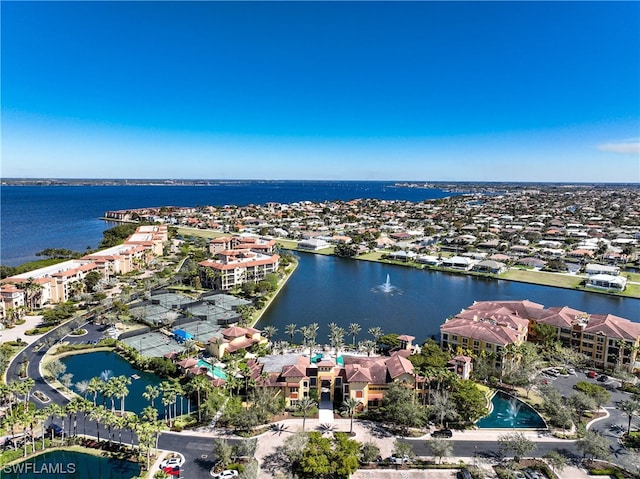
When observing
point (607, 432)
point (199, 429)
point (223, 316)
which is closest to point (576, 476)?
point (607, 432)

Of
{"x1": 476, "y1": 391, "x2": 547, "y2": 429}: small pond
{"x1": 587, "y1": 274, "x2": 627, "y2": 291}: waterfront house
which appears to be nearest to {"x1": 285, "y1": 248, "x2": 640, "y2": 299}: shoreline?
{"x1": 587, "y1": 274, "x2": 627, "y2": 291}: waterfront house

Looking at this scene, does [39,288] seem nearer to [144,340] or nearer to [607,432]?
[144,340]

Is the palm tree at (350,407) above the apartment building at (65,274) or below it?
below

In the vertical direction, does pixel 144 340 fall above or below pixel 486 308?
below

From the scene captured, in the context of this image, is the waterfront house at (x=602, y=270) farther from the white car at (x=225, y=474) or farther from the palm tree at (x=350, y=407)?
the white car at (x=225, y=474)

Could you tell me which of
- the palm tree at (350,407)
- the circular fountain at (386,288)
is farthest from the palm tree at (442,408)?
the circular fountain at (386,288)

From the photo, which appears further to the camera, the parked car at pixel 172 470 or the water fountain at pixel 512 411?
the water fountain at pixel 512 411

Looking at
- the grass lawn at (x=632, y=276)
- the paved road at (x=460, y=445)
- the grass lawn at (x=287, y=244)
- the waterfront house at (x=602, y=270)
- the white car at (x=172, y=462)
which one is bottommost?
the paved road at (x=460, y=445)
